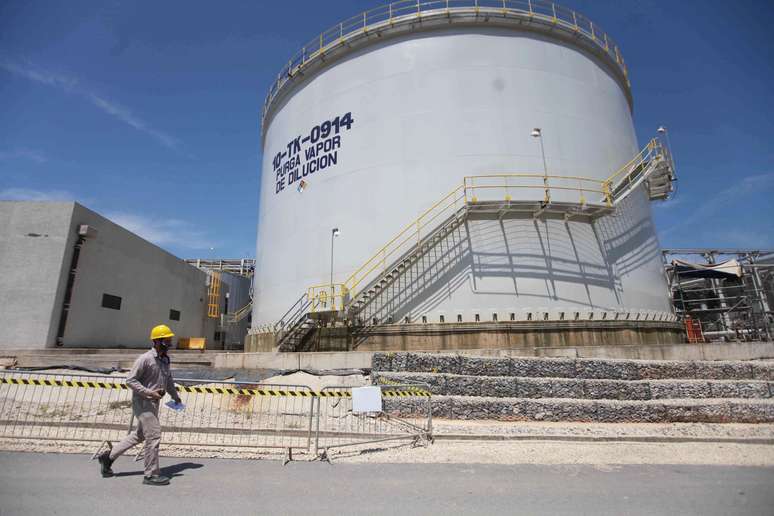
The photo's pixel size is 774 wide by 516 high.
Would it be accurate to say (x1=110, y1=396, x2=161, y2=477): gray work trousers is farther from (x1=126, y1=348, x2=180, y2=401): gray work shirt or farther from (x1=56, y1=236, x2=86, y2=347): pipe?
(x1=56, y1=236, x2=86, y2=347): pipe

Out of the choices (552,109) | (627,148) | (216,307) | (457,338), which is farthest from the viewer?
(216,307)

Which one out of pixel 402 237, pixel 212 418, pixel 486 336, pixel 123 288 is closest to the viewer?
pixel 212 418

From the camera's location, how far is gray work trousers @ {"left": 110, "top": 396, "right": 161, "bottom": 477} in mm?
4863

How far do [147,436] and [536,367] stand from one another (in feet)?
27.7

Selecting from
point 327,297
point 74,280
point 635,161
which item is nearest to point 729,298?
point 635,161

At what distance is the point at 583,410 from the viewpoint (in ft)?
30.5

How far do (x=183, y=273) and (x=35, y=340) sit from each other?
11.9 m

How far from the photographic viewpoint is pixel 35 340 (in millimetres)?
14766

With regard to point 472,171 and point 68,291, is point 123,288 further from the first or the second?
point 472,171

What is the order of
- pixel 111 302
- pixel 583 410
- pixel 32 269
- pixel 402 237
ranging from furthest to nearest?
pixel 111 302 < pixel 32 269 < pixel 402 237 < pixel 583 410

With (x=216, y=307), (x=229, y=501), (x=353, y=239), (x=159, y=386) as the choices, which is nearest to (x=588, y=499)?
(x=229, y=501)

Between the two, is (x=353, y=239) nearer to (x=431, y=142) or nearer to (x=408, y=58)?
(x=431, y=142)

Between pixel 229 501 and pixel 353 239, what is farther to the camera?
pixel 353 239

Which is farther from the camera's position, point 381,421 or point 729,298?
point 729,298
